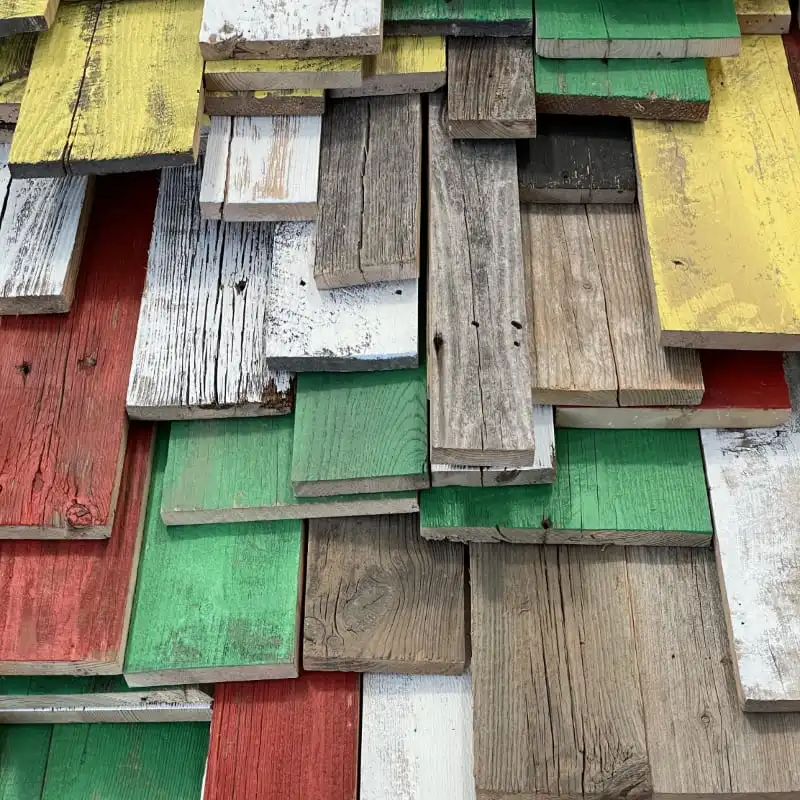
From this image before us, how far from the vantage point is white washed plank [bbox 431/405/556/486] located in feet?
7.01

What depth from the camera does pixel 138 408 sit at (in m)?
2.33

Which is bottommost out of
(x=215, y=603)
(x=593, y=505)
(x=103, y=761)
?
(x=103, y=761)

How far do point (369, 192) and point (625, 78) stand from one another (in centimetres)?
76

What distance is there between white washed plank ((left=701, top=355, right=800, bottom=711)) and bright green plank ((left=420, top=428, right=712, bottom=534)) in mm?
58

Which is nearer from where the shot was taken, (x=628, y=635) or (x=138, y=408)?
(x=628, y=635)

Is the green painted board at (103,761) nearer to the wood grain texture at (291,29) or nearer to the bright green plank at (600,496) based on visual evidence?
the bright green plank at (600,496)

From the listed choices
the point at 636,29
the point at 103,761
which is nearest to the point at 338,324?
the point at 636,29

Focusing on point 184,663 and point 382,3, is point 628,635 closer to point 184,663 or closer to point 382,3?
point 184,663

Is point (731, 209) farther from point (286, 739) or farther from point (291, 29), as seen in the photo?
point (286, 739)

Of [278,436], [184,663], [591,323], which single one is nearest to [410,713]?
[184,663]

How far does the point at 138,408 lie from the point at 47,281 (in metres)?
0.44

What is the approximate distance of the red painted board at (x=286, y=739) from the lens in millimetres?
2182

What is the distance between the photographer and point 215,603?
227cm

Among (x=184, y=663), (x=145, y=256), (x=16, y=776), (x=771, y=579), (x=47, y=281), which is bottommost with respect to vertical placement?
(x=16, y=776)
